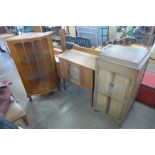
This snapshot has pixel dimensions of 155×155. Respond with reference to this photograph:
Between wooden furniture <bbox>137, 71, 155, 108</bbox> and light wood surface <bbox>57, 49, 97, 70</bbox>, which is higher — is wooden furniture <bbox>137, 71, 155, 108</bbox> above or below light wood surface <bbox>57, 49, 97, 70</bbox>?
below

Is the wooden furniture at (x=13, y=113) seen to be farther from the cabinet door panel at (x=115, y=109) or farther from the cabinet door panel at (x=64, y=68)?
the cabinet door panel at (x=115, y=109)

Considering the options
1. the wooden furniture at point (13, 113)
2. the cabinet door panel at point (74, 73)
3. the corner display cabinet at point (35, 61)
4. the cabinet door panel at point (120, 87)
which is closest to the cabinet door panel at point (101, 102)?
the cabinet door panel at point (120, 87)

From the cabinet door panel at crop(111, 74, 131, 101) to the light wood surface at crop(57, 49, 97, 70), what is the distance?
42 centimetres

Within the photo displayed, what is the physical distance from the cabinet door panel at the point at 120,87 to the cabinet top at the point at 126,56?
8.4 inches

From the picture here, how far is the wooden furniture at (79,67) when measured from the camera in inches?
80.1

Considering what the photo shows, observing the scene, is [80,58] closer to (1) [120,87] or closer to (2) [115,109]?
(1) [120,87]

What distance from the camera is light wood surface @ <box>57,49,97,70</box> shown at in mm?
2041

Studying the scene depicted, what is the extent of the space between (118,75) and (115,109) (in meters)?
0.68

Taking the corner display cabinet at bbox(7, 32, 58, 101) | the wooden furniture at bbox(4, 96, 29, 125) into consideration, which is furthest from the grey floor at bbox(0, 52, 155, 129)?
the wooden furniture at bbox(4, 96, 29, 125)

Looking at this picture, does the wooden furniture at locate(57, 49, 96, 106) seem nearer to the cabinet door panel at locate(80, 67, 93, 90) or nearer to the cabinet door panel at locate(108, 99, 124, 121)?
the cabinet door panel at locate(80, 67, 93, 90)

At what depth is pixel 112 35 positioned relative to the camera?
474cm
